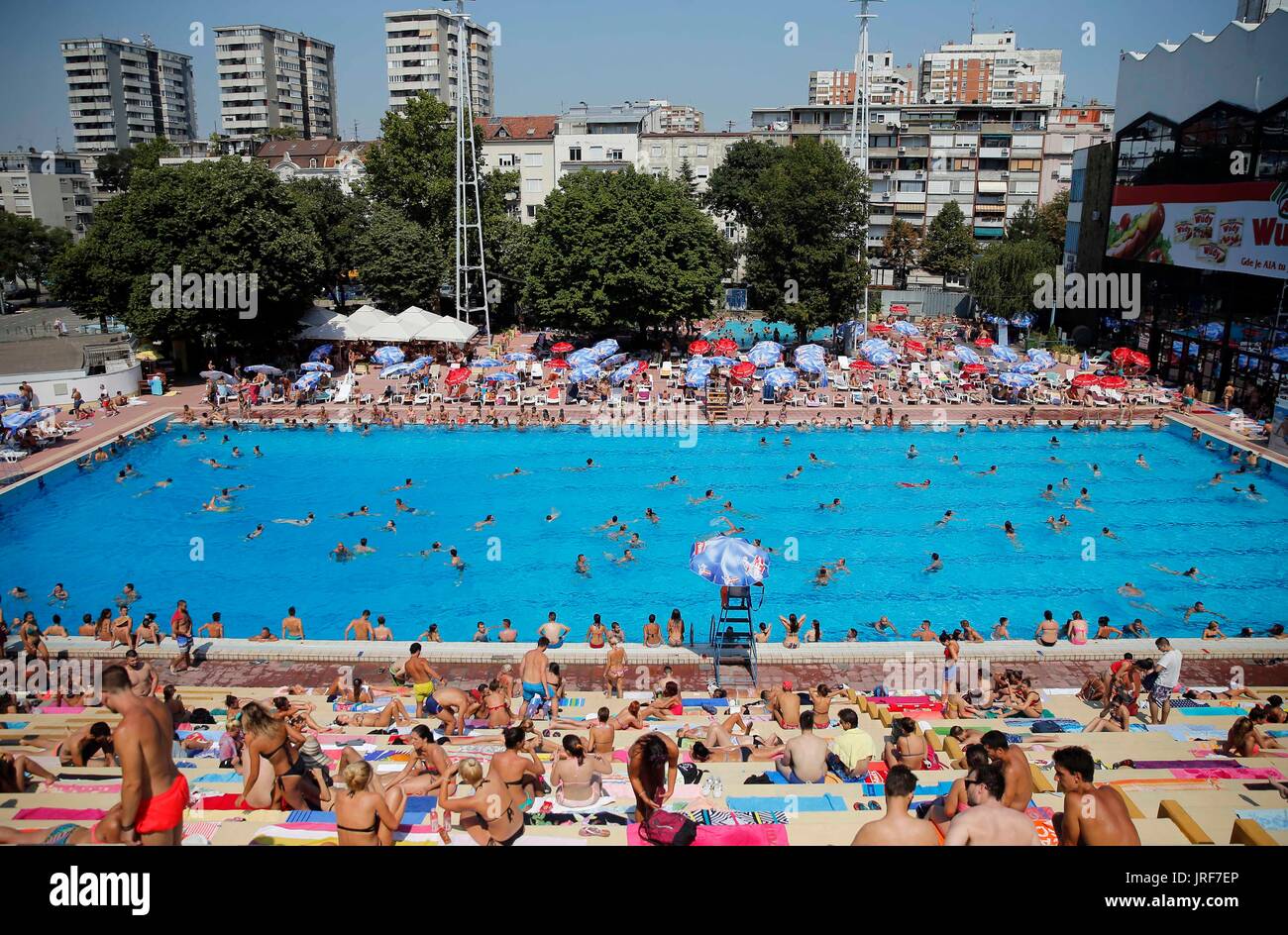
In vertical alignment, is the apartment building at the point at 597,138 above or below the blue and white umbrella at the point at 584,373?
above

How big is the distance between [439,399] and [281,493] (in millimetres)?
8754

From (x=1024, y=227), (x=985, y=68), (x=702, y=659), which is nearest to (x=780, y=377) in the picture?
(x=702, y=659)

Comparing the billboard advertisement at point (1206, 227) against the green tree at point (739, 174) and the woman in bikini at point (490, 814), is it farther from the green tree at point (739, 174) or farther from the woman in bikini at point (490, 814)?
the woman in bikini at point (490, 814)

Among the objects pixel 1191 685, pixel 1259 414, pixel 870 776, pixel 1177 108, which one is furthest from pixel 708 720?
pixel 1177 108

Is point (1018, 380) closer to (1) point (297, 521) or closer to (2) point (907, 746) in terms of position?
(1) point (297, 521)

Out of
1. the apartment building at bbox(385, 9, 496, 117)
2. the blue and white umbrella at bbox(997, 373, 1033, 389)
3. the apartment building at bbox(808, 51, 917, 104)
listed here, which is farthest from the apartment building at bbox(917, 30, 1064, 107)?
the blue and white umbrella at bbox(997, 373, 1033, 389)

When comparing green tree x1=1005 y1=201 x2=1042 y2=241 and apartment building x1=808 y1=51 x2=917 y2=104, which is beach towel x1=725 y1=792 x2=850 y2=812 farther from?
apartment building x1=808 y1=51 x2=917 y2=104

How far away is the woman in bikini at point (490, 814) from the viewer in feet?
20.2

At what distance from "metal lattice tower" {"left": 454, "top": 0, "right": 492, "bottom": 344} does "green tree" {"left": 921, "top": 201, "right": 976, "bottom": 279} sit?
2937 centimetres

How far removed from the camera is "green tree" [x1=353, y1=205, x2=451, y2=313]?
42.2 m

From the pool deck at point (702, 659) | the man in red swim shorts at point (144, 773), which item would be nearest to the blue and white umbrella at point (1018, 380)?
the pool deck at point (702, 659)

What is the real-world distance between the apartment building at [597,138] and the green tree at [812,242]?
22.3m
